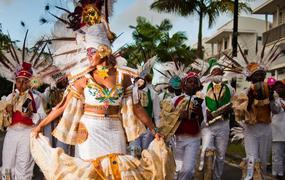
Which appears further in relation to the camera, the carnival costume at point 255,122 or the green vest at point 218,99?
the green vest at point 218,99

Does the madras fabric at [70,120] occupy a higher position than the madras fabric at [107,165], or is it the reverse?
the madras fabric at [70,120]

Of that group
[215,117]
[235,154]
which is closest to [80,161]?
[215,117]

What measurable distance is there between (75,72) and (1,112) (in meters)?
3.84

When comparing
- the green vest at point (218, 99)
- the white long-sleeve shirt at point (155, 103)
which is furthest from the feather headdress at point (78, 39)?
the white long-sleeve shirt at point (155, 103)

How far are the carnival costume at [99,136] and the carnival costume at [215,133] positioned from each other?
4.54m

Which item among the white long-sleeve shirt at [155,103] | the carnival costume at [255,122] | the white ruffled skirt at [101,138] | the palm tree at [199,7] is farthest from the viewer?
the palm tree at [199,7]

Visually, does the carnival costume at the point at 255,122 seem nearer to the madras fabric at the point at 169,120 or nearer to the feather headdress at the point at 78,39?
the madras fabric at the point at 169,120

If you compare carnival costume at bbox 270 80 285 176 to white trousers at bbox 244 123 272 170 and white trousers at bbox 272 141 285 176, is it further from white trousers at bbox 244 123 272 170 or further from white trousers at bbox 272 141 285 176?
white trousers at bbox 244 123 272 170

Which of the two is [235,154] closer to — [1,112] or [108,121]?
[1,112]

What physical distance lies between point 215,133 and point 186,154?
1.33 metres

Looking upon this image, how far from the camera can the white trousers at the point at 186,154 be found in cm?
951

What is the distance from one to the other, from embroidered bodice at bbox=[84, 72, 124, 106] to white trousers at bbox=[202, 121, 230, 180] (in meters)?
4.89

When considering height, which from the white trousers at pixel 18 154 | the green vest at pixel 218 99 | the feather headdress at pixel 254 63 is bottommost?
the white trousers at pixel 18 154

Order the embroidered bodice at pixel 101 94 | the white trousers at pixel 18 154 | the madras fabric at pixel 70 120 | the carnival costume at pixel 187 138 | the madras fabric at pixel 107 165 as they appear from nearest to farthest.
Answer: the madras fabric at pixel 107 165 < the embroidered bodice at pixel 101 94 < the madras fabric at pixel 70 120 < the white trousers at pixel 18 154 < the carnival costume at pixel 187 138
